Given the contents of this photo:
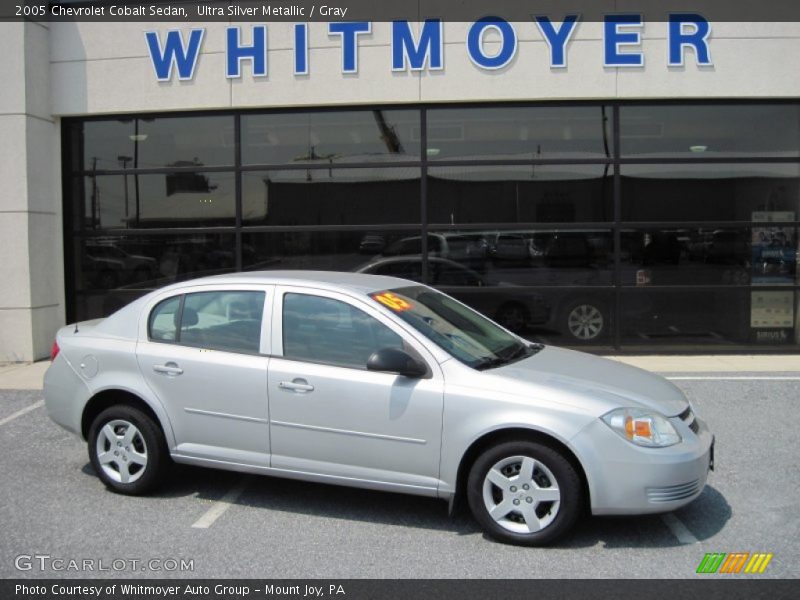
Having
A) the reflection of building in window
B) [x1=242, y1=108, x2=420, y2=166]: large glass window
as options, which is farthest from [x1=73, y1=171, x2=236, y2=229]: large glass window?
[x1=242, y1=108, x2=420, y2=166]: large glass window

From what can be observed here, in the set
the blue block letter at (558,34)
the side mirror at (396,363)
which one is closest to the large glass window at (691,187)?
the blue block letter at (558,34)

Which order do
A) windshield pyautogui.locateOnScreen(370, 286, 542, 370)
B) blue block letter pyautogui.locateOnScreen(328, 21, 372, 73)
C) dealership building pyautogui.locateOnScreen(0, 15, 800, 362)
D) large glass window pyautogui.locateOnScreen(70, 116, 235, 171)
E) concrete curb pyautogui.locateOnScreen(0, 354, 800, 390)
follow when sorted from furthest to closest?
large glass window pyautogui.locateOnScreen(70, 116, 235, 171) < blue block letter pyautogui.locateOnScreen(328, 21, 372, 73) < dealership building pyautogui.locateOnScreen(0, 15, 800, 362) < concrete curb pyautogui.locateOnScreen(0, 354, 800, 390) < windshield pyautogui.locateOnScreen(370, 286, 542, 370)

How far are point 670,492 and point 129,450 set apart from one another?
348 centimetres

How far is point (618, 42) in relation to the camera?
10.3m

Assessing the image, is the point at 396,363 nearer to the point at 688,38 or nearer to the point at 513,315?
the point at 513,315

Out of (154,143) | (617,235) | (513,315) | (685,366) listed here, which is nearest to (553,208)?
(617,235)

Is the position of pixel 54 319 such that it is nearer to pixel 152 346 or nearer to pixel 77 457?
pixel 77 457

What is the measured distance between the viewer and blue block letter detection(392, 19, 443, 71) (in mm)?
10438

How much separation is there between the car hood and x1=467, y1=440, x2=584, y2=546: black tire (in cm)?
37

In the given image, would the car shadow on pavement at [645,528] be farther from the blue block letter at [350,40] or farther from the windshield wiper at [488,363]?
the blue block letter at [350,40]

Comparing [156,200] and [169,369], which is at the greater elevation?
[156,200]

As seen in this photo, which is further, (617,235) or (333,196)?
(333,196)

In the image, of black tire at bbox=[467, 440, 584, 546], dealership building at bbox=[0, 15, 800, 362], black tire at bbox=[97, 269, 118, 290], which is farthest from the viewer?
black tire at bbox=[97, 269, 118, 290]

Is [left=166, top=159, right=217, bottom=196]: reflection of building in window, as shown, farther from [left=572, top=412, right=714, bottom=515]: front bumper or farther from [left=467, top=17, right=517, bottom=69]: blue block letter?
[left=572, top=412, right=714, bottom=515]: front bumper
